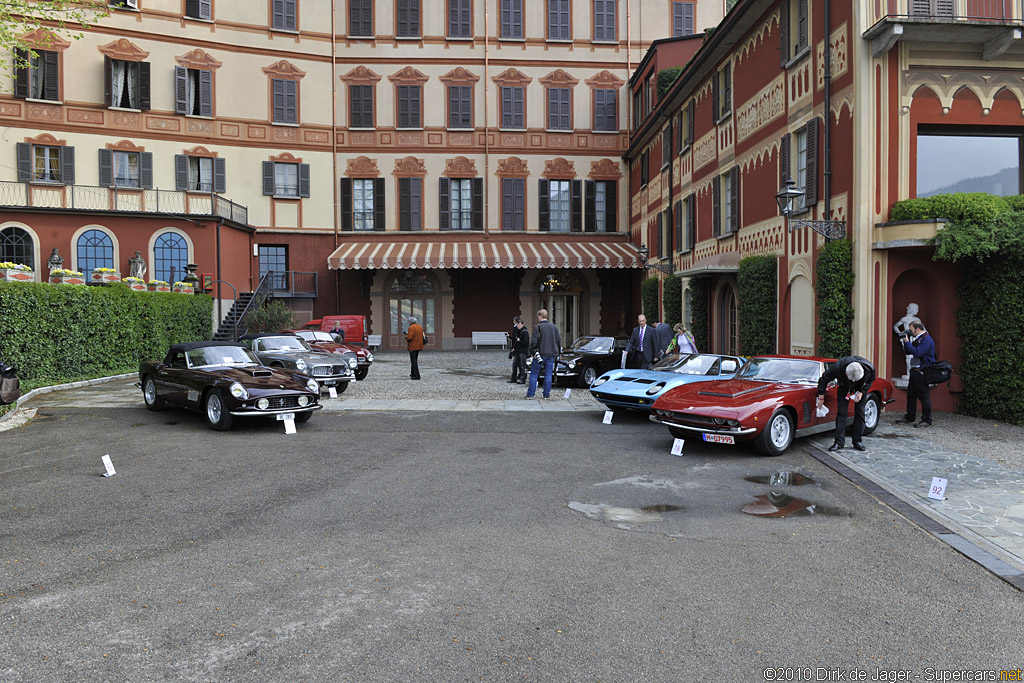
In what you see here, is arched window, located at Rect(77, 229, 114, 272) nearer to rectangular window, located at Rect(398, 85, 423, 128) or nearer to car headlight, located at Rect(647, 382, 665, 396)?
rectangular window, located at Rect(398, 85, 423, 128)

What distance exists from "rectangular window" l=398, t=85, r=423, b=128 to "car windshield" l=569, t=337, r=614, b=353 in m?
18.5

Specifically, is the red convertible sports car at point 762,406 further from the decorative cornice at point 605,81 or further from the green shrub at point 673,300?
the decorative cornice at point 605,81

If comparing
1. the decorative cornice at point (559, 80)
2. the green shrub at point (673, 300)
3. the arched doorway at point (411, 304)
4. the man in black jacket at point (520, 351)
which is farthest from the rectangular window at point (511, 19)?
the man in black jacket at point (520, 351)

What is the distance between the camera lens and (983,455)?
360 inches

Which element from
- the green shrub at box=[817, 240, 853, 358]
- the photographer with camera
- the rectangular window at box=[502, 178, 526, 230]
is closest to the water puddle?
the photographer with camera

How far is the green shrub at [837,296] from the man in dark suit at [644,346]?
3333 millimetres

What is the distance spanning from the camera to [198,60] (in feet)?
98.3

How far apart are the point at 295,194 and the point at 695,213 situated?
18476mm

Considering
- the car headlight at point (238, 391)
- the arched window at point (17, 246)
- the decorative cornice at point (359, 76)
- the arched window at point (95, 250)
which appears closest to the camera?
the car headlight at point (238, 391)

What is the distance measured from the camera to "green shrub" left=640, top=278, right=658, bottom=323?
27.8 m

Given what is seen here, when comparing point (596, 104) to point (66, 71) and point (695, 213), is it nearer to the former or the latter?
point (695, 213)

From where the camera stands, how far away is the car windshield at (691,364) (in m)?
11.9

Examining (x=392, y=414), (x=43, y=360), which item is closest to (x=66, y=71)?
(x=43, y=360)

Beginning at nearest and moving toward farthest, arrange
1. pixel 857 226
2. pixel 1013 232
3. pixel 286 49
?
pixel 1013 232
pixel 857 226
pixel 286 49
